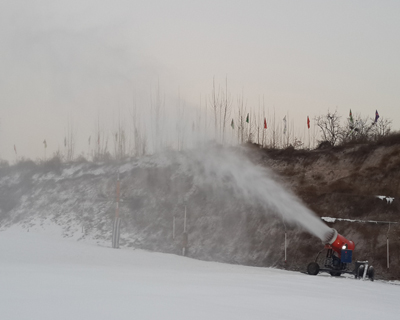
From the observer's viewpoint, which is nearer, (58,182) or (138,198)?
(138,198)

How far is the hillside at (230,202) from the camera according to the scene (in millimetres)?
28219

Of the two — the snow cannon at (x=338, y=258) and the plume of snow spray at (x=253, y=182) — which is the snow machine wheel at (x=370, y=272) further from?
the plume of snow spray at (x=253, y=182)

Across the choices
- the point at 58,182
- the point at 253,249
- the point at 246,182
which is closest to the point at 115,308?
the point at 253,249

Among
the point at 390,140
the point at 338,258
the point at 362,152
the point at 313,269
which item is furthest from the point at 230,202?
the point at 338,258

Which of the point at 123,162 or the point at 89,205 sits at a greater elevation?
the point at 123,162

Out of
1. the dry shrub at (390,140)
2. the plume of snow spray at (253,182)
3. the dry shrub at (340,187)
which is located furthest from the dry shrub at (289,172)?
the dry shrub at (390,140)

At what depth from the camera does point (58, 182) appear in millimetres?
57094

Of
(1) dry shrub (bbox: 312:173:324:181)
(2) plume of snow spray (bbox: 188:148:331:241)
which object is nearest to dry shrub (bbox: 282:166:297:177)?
(2) plume of snow spray (bbox: 188:148:331:241)

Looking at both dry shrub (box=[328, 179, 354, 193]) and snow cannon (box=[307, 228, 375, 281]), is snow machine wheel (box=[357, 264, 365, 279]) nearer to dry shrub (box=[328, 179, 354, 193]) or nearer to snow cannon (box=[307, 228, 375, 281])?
snow cannon (box=[307, 228, 375, 281])

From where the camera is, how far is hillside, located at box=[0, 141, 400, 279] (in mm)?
28219

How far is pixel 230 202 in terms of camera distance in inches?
1494

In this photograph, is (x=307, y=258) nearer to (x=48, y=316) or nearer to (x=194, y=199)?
(x=194, y=199)

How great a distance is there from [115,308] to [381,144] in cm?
3086

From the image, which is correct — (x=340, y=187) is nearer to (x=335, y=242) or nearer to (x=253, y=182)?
(x=253, y=182)
